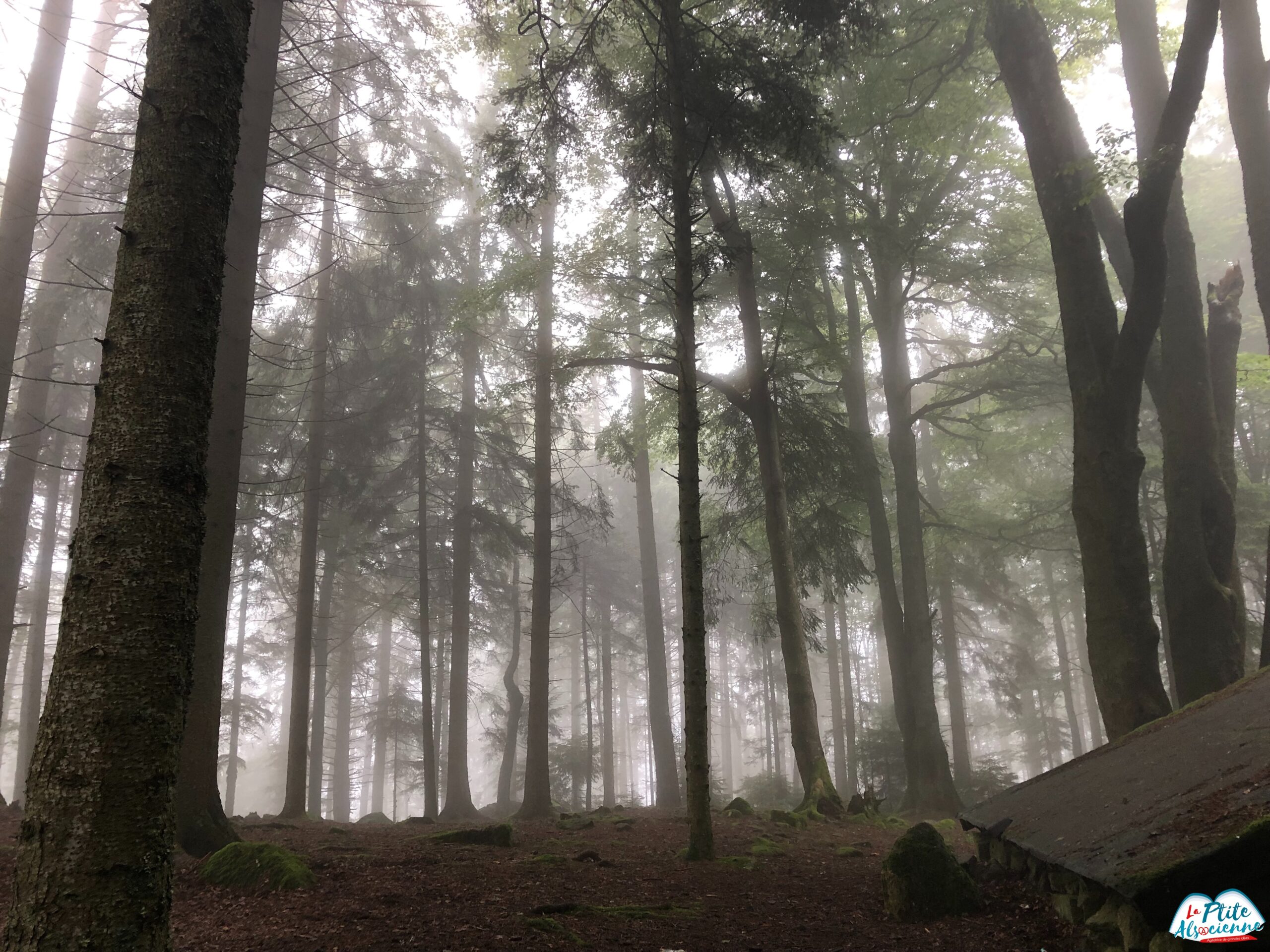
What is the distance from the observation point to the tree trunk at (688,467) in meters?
6.72

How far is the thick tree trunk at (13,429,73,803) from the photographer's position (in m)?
15.3

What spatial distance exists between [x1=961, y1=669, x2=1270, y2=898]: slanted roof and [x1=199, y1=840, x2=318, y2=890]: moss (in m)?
5.04

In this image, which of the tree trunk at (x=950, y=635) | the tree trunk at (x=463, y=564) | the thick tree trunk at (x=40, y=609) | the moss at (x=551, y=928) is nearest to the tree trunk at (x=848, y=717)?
the tree trunk at (x=950, y=635)

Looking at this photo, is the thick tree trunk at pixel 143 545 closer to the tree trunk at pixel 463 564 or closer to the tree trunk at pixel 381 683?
the tree trunk at pixel 463 564

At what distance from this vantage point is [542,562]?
44.0ft

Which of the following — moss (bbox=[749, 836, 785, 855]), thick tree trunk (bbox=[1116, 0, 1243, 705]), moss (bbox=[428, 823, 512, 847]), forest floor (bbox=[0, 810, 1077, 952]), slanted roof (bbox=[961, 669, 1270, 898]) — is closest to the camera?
slanted roof (bbox=[961, 669, 1270, 898])

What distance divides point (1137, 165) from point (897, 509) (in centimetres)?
737

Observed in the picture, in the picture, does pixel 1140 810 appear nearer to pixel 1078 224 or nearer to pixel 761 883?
pixel 761 883

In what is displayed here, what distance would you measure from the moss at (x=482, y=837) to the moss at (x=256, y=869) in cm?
237

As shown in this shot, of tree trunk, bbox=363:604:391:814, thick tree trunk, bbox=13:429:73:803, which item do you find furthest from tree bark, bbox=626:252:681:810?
thick tree trunk, bbox=13:429:73:803

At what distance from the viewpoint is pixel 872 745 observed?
18.1m

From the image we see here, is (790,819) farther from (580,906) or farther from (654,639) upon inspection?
(654,639)

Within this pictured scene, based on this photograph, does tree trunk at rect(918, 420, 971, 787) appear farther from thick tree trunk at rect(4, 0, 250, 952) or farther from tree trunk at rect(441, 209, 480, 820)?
thick tree trunk at rect(4, 0, 250, 952)

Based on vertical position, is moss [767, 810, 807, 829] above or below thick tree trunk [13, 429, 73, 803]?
below
